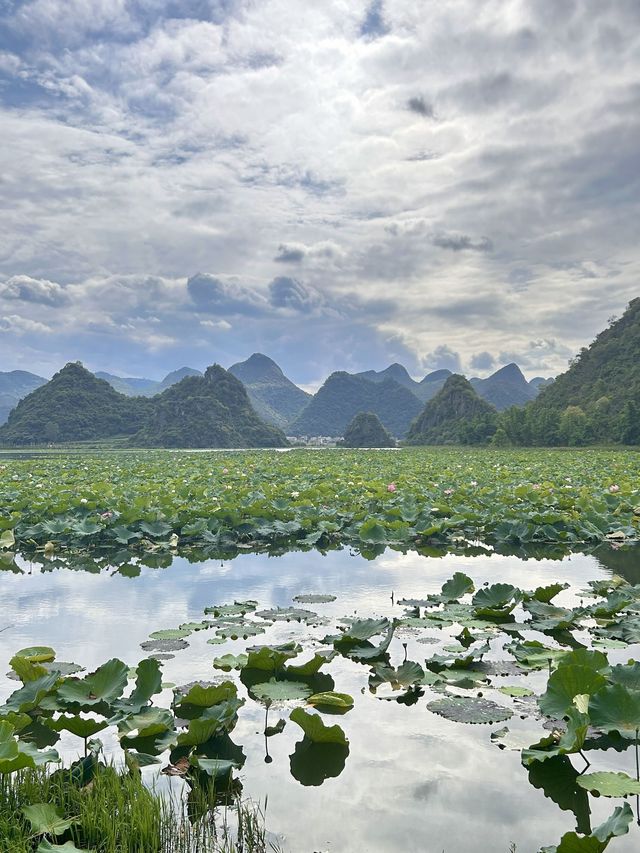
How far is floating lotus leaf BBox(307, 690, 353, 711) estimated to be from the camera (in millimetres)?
3271

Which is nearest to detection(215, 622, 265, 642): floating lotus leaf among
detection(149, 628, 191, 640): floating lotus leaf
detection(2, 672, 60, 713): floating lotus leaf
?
detection(149, 628, 191, 640): floating lotus leaf

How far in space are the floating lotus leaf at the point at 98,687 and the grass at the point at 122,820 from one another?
68 centimetres

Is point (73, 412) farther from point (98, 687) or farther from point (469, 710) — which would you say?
point (469, 710)

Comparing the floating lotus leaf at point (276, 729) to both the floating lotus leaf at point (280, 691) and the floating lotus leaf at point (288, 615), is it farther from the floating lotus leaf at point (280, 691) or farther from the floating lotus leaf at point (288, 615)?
the floating lotus leaf at point (288, 615)

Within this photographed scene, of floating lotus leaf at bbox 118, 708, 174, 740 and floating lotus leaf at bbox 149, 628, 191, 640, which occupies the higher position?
floating lotus leaf at bbox 118, 708, 174, 740

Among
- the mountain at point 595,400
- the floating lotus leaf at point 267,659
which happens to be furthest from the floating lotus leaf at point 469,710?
the mountain at point 595,400

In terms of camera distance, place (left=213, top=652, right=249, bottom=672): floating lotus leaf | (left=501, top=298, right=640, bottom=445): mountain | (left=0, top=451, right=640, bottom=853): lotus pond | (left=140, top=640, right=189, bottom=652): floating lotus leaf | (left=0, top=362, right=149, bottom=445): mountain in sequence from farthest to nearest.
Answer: (left=0, top=362, right=149, bottom=445): mountain
(left=501, top=298, right=640, bottom=445): mountain
(left=140, top=640, right=189, bottom=652): floating lotus leaf
(left=213, top=652, right=249, bottom=672): floating lotus leaf
(left=0, top=451, right=640, bottom=853): lotus pond

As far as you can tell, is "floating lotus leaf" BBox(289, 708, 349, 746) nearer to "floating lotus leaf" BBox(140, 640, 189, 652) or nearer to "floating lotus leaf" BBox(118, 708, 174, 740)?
"floating lotus leaf" BBox(118, 708, 174, 740)

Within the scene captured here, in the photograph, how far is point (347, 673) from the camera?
3887mm

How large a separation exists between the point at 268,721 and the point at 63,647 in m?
1.93

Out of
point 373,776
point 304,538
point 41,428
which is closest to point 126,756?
point 373,776

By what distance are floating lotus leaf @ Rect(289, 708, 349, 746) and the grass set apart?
1.35 feet

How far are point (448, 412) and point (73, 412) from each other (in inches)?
2281

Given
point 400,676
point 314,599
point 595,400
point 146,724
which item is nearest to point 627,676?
point 400,676
